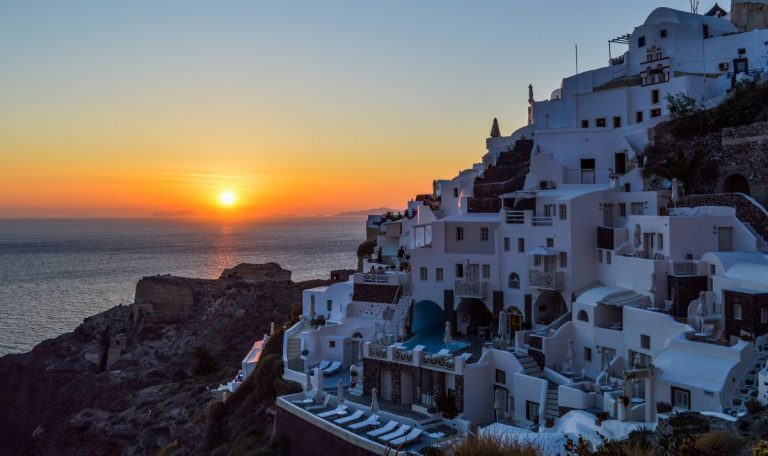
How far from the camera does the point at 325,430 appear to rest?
24766 mm

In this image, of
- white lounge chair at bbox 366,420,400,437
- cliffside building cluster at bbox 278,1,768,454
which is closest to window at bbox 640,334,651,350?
cliffside building cluster at bbox 278,1,768,454

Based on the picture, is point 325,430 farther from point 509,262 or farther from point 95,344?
point 95,344

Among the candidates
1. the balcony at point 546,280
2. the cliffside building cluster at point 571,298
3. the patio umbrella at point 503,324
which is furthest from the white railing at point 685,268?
the patio umbrella at point 503,324

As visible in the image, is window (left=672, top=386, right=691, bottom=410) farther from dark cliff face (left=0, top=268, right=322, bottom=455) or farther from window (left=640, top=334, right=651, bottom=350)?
dark cliff face (left=0, top=268, right=322, bottom=455)

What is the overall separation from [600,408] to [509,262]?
11418mm

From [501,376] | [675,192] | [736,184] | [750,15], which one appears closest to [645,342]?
[501,376]

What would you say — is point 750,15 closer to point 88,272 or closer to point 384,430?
point 384,430

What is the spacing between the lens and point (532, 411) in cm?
2405

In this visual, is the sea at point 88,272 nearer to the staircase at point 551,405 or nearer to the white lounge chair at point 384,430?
the white lounge chair at point 384,430

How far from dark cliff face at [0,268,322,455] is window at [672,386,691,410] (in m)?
25.3

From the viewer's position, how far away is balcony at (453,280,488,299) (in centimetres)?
3244

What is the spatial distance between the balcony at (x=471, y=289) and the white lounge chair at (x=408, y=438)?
10.3 m

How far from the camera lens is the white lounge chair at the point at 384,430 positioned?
2286cm

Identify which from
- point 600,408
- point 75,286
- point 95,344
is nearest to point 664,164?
point 600,408
